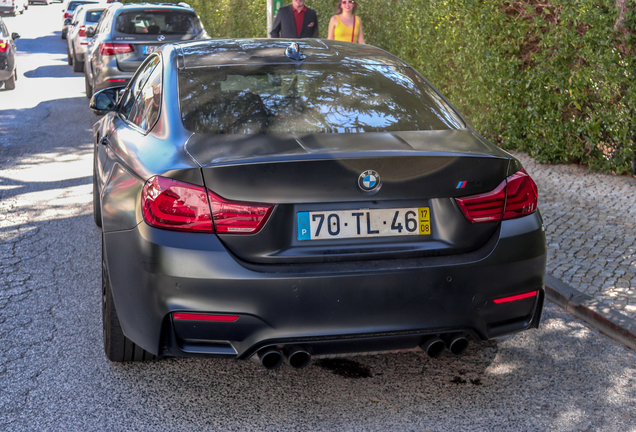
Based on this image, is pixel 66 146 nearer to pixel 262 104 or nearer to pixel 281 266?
pixel 262 104

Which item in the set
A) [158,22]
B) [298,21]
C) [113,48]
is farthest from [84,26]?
[298,21]

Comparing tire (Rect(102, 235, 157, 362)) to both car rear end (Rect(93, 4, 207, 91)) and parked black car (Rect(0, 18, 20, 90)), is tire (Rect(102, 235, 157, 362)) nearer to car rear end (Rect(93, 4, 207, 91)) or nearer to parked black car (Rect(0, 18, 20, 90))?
car rear end (Rect(93, 4, 207, 91))

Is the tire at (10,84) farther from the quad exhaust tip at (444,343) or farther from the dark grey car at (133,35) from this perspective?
the quad exhaust tip at (444,343)

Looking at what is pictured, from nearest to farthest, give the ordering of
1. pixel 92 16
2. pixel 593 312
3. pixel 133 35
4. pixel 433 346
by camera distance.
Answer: pixel 433 346 → pixel 593 312 → pixel 133 35 → pixel 92 16

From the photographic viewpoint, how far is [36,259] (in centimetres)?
529

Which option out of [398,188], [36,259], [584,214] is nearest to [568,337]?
[398,188]

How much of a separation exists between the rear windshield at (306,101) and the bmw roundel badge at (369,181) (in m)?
0.46

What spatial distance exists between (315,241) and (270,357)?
0.53m

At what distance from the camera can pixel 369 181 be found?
284 centimetres

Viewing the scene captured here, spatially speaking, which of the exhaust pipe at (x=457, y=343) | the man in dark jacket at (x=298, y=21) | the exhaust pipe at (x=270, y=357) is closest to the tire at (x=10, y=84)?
the man in dark jacket at (x=298, y=21)

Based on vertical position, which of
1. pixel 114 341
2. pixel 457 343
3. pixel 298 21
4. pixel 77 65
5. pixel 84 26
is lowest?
pixel 77 65

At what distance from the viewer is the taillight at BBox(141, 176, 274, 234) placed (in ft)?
9.15

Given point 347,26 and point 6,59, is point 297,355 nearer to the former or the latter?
point 347,26

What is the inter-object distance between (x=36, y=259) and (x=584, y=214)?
467 centimetres
